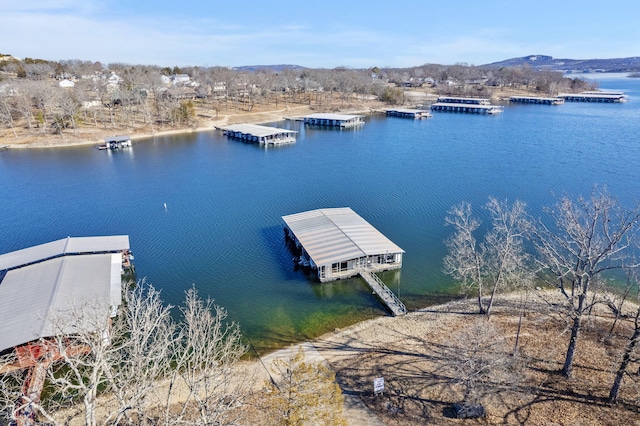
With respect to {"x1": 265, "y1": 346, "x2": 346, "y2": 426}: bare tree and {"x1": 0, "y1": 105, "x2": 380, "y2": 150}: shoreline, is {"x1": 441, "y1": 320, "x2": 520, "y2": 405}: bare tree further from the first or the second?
{"x1": 0, "y1": 105, "x2": 380, "y2": 150}: shoreline

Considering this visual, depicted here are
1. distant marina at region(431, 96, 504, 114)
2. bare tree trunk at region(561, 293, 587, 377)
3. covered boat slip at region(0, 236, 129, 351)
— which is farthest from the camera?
distant marina at region(431, 96, 504, 114)

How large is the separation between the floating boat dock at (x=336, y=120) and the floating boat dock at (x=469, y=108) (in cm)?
4256

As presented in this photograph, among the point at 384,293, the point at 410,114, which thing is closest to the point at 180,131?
the point at 410,114

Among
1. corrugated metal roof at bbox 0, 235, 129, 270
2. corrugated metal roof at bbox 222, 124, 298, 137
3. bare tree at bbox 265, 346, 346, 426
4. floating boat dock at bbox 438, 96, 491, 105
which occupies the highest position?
floating boat dock at bbox 438, 96, 491, 105

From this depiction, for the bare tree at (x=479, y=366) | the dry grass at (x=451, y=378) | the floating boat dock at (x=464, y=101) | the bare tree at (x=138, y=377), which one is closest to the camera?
the bare tree at (x=138, y=377)

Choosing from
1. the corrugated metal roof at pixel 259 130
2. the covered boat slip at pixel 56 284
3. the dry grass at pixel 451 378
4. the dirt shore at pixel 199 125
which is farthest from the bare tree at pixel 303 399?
the dirt shore at pixel 199 125

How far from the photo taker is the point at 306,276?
110 feet

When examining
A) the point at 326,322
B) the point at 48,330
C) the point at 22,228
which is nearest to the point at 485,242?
the point at 326,322

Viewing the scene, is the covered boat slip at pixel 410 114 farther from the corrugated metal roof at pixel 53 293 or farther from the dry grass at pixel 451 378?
the corrugated metal roof at pixel 53 293

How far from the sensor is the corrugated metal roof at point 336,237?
3275 cm

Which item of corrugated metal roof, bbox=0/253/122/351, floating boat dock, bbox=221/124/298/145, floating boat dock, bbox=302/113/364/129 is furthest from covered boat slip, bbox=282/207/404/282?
floating boat dock, bbox=302/113/364/129

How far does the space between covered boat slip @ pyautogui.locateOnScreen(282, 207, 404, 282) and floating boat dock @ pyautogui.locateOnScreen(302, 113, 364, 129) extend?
69.9 m

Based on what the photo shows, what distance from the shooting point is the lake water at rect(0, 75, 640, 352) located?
31266 millimetres

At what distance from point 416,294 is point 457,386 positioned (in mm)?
10948
